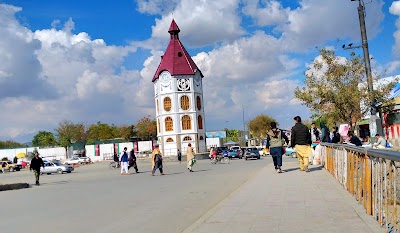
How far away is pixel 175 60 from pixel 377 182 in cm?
6344

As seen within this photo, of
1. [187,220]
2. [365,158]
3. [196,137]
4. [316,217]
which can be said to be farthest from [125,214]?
[196,137]

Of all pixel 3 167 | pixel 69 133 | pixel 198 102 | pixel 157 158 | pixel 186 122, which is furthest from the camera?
pixel 69 133

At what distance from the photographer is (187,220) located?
31.6ft

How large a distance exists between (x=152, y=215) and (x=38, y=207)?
4804 mm

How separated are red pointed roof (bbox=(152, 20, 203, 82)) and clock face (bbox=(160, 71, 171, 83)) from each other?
55 centimetres

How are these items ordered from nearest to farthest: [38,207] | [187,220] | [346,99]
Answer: [187,220] < [38,207] < [346,99]

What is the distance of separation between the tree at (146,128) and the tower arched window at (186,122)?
5118cm

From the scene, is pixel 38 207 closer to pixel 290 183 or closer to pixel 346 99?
pixel 290 183

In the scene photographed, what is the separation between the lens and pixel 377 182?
6.84m

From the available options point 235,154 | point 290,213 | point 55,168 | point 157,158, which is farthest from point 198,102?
point 290,213

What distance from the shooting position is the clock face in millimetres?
68500

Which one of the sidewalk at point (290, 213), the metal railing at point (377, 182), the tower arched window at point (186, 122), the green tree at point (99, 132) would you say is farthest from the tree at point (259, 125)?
the metal railing at point (377, 182)

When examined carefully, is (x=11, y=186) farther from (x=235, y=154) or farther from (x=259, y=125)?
(x=259, y=125)

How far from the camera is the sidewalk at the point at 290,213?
716 centimetres
